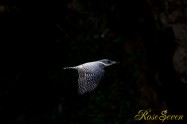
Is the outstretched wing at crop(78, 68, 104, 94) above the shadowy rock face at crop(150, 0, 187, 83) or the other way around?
the other way around

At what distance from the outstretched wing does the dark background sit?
7.56 feet

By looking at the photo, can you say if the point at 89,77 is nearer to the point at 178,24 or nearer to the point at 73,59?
the point at 178,24

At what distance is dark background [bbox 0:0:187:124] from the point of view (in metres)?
7.52

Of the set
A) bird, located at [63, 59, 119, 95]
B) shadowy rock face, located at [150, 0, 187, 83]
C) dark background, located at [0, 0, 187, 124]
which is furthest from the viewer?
dark background, located at [0, 0, 187, 124]

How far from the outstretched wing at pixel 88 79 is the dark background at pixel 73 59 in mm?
2306

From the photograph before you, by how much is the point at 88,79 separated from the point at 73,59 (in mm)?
3012

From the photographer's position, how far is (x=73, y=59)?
7.85 meters

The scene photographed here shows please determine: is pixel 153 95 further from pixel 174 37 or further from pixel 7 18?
pixel 7 18

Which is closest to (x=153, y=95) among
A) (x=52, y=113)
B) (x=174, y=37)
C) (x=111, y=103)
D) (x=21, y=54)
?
(x=111, y=103)

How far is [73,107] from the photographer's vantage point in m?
8.08

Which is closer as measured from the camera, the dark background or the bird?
the bird

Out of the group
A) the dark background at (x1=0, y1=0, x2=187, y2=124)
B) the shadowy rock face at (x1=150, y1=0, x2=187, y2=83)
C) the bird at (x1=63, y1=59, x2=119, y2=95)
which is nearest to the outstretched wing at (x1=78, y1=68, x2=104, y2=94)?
the bird at (x1=63, y1=59, x2=119, y2=95)

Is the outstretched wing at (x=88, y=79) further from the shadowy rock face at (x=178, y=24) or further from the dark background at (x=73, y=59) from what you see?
the dark background at (x=73, y=59)

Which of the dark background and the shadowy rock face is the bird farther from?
the dark background
